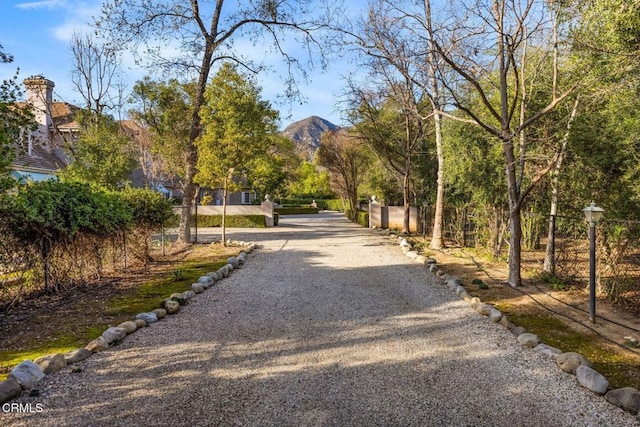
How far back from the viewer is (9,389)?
3.22m

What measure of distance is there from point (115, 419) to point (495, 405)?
2.78 metres

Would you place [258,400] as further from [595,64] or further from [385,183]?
[385,183]

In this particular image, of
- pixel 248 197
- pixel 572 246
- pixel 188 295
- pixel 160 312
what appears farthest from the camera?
pixel 248 197

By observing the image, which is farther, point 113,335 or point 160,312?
point 160,312

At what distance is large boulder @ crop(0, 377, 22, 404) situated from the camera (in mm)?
3170

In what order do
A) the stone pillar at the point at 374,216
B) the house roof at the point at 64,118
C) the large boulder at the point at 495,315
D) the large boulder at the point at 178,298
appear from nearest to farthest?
1. the large boulder at the point at 495,315
2. the large boulder at the point at 178,298
3. the stone pillar at the point at 374,216
4. the house roof at the point at 64,118

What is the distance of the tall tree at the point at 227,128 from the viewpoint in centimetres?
1323

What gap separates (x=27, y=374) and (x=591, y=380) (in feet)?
15.1

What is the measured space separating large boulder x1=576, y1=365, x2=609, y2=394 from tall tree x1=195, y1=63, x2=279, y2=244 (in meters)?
11.2

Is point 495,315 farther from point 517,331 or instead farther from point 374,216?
point 374,216

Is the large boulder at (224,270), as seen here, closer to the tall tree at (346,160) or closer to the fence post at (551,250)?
the fence post at (551,250)

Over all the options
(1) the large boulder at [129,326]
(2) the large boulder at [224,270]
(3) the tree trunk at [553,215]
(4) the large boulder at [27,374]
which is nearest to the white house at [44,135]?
(2) the large boulder at [224,270]

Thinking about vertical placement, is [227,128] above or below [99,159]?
above

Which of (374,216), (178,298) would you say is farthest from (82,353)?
(374,216)
